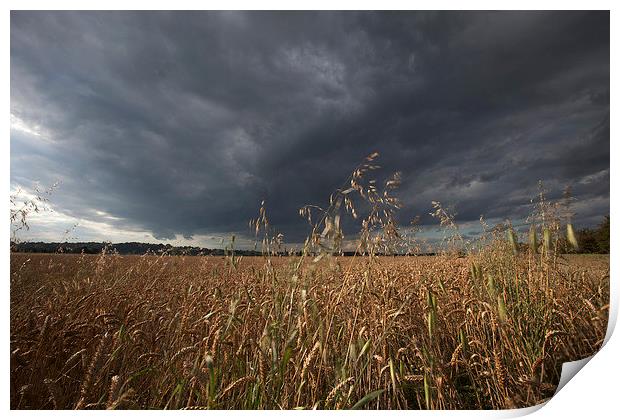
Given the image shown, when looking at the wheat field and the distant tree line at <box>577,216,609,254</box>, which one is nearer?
the wheat field

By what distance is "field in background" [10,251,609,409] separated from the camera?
178cm

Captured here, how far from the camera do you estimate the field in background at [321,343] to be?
178 cm

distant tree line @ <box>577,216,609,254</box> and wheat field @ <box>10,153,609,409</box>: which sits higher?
distant tree line @ <box>577,216,609,254</box>

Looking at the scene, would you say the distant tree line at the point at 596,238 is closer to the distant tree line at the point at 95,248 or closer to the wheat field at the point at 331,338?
the wheat field at the point at 331,338

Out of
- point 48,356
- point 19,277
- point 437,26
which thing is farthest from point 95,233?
point 437,26

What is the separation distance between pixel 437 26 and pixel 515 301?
1.90m

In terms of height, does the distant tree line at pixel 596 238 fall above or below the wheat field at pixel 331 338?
above

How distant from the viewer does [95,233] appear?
103 inches

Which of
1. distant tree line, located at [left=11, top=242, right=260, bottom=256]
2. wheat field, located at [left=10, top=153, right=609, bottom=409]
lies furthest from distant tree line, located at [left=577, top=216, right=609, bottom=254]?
distant tree line, located at [left=11, top=242, right=260, bottom=256]

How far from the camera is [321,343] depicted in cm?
183

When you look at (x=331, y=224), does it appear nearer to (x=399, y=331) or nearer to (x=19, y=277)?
(x=399, y=331)

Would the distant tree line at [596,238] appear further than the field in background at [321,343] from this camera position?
Yes

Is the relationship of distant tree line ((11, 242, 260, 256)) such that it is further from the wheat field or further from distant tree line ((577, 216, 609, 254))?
distant tree line ((577, 216, 609, 254))

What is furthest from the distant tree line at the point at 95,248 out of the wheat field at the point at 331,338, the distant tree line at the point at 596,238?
the distant tree line at the point at 596,238
